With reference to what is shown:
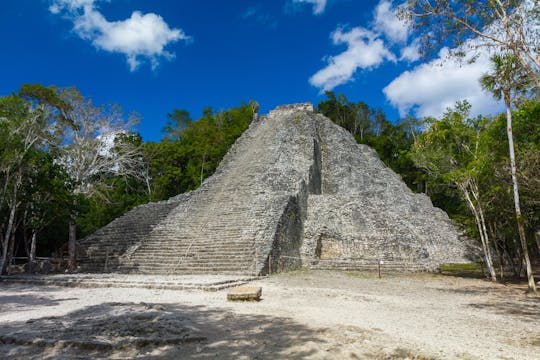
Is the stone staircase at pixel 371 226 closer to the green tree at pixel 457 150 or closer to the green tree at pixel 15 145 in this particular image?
the green tree at pixel 457 150

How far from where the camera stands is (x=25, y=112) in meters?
13.6

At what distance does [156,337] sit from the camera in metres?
3.99

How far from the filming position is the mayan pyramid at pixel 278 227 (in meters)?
13.7

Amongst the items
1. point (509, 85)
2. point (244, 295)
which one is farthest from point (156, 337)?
point (509, 85)

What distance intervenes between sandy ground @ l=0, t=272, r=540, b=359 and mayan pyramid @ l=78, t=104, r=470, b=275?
5.56 m

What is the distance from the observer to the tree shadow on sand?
363 cm

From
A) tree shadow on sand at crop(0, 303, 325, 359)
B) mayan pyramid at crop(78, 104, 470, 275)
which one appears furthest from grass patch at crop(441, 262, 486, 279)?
tree shadow on sand at crop(0, 303, 325, 359)

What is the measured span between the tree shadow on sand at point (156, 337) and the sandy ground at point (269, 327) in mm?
11

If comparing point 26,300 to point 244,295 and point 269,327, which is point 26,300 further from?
point 269,327

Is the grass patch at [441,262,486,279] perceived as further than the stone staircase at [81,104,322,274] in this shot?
Yes

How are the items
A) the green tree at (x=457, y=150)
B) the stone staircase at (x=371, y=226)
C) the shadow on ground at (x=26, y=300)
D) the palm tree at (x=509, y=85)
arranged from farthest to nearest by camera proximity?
the stone staircase at (x=371, y=226) < the green tree at (x=457, y=150) < the palm tree at (x=509, y=85) < the shadow on ground at (x=26, y=300)

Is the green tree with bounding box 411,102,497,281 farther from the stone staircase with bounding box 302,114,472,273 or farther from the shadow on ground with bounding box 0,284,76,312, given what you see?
the shadow on ground with bounding box 0,284,76,312

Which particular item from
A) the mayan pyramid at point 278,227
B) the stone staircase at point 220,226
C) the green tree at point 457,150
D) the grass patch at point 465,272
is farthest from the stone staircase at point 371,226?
the green tree at point 457,150

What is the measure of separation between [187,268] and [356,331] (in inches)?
362
